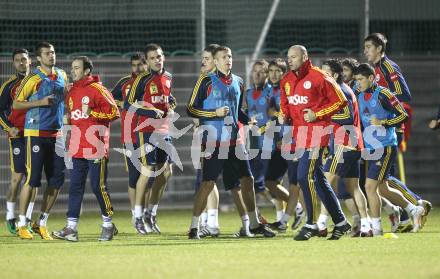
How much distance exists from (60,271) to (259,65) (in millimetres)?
6327

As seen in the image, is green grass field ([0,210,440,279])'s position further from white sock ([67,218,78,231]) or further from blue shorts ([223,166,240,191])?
blue shorts ([223,166,240,191])

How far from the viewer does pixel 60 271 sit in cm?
915

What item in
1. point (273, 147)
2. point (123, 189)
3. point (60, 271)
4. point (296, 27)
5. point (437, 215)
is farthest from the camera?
point (296, 27)

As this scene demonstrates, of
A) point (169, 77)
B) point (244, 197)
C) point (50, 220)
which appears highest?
point (169, 77)

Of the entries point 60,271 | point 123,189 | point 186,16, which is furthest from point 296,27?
point 60,271

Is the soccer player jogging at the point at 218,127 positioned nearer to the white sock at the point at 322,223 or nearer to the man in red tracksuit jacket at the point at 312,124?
the white sock at the point at 322,223

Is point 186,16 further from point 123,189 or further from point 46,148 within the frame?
point 46,148

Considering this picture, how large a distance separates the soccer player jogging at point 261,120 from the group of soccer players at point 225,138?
3cm

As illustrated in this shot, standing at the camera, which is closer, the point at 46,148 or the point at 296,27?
the point at 46,148

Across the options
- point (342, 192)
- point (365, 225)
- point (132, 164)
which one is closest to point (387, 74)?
point (342, 192)

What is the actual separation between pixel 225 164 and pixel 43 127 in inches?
92.9

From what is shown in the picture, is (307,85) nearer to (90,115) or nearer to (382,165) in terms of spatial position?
(382,165)

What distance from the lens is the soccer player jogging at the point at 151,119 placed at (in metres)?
13.8

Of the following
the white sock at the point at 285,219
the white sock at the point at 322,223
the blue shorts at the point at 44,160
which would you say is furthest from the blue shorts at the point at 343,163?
the blue shorts at the point at 44,160
